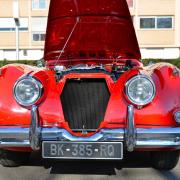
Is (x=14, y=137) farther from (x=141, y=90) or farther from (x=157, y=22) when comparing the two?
(x=157, y=22)

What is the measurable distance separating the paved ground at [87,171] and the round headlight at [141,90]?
31.7 inches

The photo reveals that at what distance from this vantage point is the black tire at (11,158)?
15.1ft

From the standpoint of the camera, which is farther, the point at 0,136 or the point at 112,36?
the point at 112,36

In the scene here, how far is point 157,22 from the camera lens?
39500 millimetres

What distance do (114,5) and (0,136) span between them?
8.48 feet

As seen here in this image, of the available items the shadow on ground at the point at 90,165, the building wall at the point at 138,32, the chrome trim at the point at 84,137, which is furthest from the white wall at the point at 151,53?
the chrome trim at the point at 84,137

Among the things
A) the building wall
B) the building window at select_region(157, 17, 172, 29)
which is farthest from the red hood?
the building window at select_region(157, 17, 172, 29)

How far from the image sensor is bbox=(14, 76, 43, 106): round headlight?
414 cm

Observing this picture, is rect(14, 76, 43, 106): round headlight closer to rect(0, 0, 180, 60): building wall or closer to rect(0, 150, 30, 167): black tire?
rect(0, 150, 30, 167): black tire

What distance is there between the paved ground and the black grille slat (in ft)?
1.88

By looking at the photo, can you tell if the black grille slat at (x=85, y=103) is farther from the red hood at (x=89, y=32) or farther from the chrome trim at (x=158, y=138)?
the red hood at (x=89, y=32)


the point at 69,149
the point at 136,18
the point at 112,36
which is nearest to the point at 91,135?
the point at 69,149

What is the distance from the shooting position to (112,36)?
5961mm

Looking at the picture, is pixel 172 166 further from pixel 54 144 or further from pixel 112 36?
pixel 112 36
